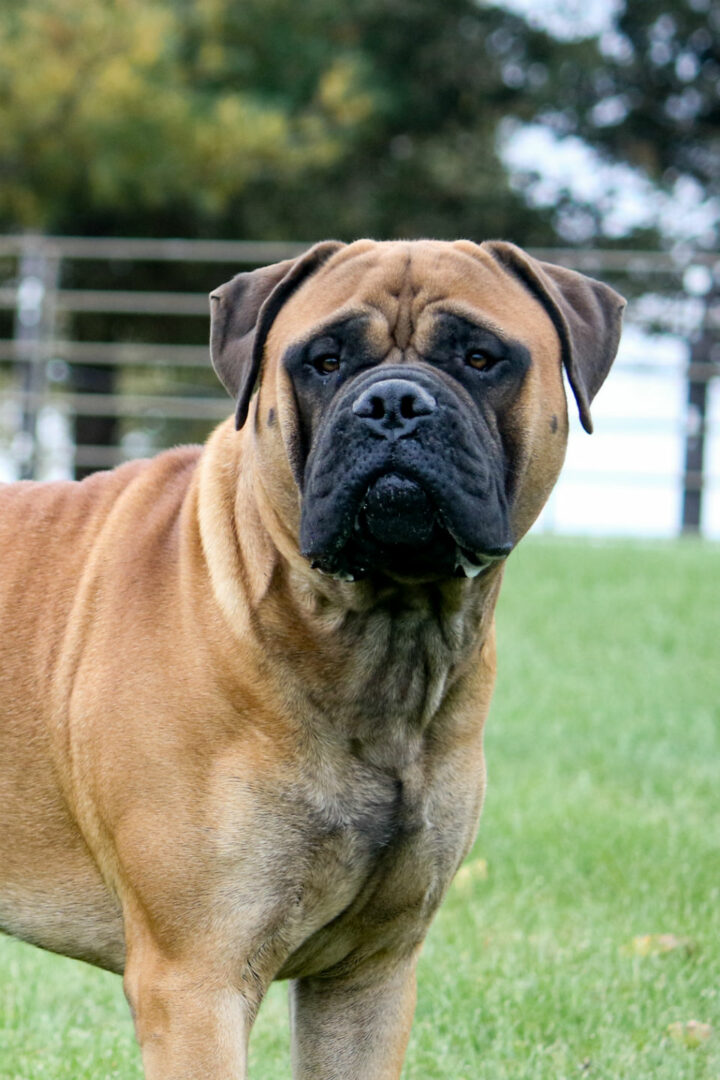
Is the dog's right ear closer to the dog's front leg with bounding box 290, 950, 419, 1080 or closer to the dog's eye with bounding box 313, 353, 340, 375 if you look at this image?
the dog's eye with bounding box 313, 353, 340, 375

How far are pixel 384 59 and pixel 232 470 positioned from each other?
19271 mm

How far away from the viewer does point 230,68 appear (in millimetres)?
19281

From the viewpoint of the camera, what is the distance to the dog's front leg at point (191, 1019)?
2688 millimetres

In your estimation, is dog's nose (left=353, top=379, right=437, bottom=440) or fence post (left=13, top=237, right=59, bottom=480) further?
fence post (left=13, top=237, right=59, bottom=480)

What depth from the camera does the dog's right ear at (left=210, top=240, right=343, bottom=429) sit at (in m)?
3.02

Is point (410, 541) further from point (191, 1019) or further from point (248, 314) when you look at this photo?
point (191, 1019)

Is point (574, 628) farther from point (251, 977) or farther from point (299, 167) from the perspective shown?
point (299, 167)

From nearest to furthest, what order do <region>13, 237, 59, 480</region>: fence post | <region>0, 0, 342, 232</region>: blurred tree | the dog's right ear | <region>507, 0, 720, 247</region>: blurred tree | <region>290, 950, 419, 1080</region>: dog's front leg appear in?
1. the dog's right ear
2. <region>290, 950, 419, 1080</region>: dog's front leg
3. <region>13, 237, 59, 480</region>: fence post
4. <region>0, 0, 342, 232</region>: blurred tree
5. <region>507, 0, 720, 247</region>: blurred tree

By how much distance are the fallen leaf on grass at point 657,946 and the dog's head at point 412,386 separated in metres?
2.04

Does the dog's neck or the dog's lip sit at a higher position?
the dog's lip

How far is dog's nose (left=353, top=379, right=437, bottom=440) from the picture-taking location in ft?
8.77

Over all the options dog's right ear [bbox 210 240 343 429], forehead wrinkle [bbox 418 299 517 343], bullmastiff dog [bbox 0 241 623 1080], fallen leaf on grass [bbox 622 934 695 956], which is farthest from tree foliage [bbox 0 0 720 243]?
forehead wrinkle [bbox 418 299 517 343]

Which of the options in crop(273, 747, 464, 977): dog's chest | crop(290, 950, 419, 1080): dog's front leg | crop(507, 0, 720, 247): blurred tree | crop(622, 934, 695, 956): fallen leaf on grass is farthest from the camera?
crop(507, 0, 720, 247): blurred tree

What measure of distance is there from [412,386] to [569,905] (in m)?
2.92
